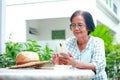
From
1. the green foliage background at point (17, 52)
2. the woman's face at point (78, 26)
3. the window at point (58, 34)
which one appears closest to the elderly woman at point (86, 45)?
the woman's face at point (78, 26)

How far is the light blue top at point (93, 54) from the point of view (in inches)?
83.8

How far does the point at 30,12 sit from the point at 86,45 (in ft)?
39.5

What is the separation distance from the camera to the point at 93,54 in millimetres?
2199

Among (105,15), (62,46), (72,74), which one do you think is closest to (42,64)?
(62,46)

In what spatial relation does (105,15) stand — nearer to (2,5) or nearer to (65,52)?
(2,5)

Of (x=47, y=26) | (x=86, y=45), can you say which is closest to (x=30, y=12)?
(x=47, y=26)

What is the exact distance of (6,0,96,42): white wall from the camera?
44.5 ft

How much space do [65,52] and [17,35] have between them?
12.5m

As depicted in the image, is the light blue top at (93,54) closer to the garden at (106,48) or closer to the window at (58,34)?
the garden at (106,48)

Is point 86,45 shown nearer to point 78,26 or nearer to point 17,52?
point 78,26

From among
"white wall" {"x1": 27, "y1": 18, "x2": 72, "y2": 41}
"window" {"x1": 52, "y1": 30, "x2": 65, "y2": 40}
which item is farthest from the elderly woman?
"window" {"x1": 52, "y1": 30, "x2": 65, "y2": 40}

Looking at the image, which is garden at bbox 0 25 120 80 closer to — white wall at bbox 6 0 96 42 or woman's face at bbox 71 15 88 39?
woman's face at bbox 71 15 88 39

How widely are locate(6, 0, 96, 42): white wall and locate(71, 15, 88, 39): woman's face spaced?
11.2 meters

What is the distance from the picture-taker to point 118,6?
2309 centimetres
